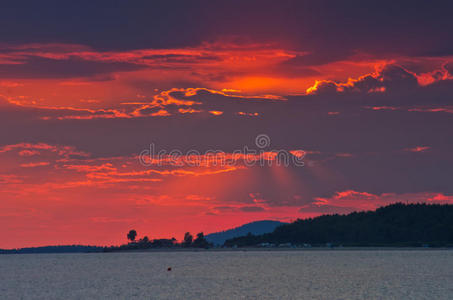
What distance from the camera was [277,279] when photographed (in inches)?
6447

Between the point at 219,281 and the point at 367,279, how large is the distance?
1435 inches

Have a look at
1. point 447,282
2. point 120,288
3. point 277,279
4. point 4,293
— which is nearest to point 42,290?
point 4,293

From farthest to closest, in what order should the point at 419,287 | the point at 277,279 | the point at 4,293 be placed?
1. the point at 277,279
2. the point at 4,293
3. the point at 419,287

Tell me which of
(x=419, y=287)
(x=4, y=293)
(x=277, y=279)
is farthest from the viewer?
(x=277, y=279)

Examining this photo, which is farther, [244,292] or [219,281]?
[219,281]

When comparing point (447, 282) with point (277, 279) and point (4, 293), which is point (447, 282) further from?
A: point (4, 293)

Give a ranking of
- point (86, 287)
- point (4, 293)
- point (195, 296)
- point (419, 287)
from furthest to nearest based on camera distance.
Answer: point (86, 287)
point (4, 293)
point (419, 287)
point (195, 296)

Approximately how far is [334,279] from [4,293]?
253ft

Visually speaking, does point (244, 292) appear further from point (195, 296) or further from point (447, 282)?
point (447, 282)

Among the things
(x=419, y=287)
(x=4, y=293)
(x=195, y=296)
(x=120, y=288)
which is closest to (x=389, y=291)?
(x=419, y=287)

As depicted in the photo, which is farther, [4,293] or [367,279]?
[367,279]

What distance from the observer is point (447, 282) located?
149 metres

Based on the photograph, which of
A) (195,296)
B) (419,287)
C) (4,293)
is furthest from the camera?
(4,293)

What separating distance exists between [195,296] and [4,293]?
157 ft
